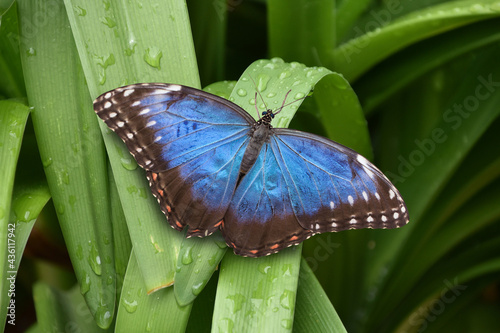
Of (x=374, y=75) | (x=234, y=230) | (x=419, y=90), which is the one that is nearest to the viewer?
(x=234, y=230)

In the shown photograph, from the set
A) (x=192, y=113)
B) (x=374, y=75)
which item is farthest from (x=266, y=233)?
(x=374, y=75)

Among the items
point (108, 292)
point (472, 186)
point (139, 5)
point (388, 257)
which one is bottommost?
point (388, 257)

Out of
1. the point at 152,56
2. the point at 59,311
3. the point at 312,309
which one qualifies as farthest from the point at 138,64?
the point at 59,311

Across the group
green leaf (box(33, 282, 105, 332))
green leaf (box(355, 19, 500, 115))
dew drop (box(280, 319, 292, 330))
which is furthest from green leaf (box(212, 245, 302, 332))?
green leaf (box(355, 19, 500, 115))

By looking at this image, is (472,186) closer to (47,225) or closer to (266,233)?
(266,233)

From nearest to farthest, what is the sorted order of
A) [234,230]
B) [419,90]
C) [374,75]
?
[234,230] < [374,75] < [419,90]

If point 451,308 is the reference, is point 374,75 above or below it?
above

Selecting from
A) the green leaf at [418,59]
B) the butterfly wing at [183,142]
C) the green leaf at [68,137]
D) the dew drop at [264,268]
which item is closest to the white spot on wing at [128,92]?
the butterfly wing at [183,142]
